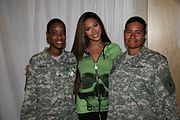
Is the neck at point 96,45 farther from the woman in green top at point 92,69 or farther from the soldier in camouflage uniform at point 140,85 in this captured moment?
the soldier in camouflage uniform at point 140,85

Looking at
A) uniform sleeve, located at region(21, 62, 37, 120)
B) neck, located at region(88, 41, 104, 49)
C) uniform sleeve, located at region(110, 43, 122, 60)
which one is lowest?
uniform sleeve, located at region(21, 62, 37, 120)

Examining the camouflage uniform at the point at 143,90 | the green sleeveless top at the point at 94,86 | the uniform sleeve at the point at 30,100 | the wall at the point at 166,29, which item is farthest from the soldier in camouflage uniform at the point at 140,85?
the uniform sleeve at the point at 30,100

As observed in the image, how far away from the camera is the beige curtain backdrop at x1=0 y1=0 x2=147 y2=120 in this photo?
2.54 metres

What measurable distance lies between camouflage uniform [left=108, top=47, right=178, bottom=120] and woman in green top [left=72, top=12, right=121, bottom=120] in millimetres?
124

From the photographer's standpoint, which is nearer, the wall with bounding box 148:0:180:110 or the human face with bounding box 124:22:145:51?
the human face with bounding box 124:22:145:51

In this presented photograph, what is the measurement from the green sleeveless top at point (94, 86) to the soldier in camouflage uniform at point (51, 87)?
0.33 ft

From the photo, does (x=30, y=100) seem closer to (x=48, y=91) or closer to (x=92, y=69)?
(x=48, y=91)

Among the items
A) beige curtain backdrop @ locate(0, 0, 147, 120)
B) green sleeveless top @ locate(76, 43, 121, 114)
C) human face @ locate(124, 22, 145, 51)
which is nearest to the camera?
human face @ locate(124, 22, 145, 51)

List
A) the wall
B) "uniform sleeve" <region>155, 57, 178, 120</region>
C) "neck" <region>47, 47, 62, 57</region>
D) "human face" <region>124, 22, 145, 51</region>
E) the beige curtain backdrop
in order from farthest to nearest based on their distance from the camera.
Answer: the beige curtain backdrop < the wall < "neck" <region>47, 47, 62, 57</region> < "human face" <region>124, 22, 145, 51</region> < "uniform sleeve" <region>155, 57, 178, 120</region>

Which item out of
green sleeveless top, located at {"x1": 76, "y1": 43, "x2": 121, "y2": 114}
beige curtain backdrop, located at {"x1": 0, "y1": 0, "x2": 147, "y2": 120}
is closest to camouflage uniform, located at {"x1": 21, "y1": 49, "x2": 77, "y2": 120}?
green sleeveless top, located at {"x1": 76, "y1": 43, "x2": 121, "y2": 114}

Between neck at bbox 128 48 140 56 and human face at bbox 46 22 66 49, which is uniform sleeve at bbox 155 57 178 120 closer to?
neck at bbox 128 48 140 56

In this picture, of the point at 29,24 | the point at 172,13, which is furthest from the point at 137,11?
the point at 29,24

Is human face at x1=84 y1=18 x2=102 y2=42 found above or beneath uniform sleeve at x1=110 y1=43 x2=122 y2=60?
above

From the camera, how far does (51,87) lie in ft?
6.26
